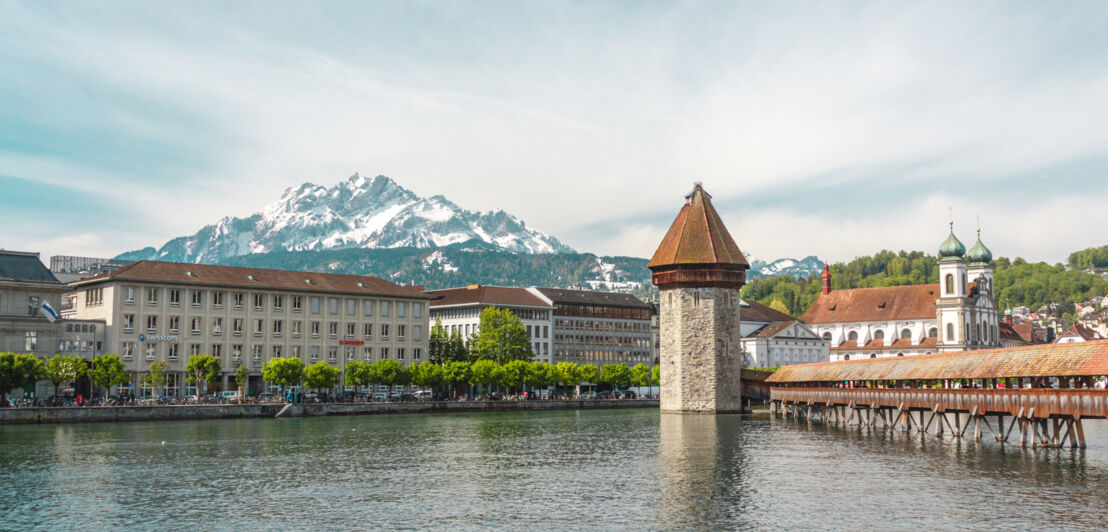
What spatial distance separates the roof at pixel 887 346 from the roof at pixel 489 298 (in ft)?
171

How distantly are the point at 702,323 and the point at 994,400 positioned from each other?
42678 mm

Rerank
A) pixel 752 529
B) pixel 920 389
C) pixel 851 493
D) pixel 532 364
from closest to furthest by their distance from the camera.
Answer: pixel 752 529 → pixel 851 493 → pixel 920 389 → pixel 532 364

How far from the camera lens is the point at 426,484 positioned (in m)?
38.4

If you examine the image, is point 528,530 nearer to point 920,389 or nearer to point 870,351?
point 920,389

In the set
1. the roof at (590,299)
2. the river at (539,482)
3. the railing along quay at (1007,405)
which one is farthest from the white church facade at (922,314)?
the river at (539,482)

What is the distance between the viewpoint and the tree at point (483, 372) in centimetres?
10556

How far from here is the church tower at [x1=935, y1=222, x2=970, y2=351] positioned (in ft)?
475

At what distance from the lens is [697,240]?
302ft

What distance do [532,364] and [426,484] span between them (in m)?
74.8

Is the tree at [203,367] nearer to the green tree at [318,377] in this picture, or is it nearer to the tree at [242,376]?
the tree at [242,376]

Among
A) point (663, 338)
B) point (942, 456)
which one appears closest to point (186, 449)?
point (942, 456)

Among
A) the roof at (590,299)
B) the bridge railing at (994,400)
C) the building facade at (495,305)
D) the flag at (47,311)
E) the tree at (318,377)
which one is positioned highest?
the roof at (590,299)

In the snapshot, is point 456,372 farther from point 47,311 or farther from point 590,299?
point 590,299

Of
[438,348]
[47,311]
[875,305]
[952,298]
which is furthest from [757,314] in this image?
[47,311]
